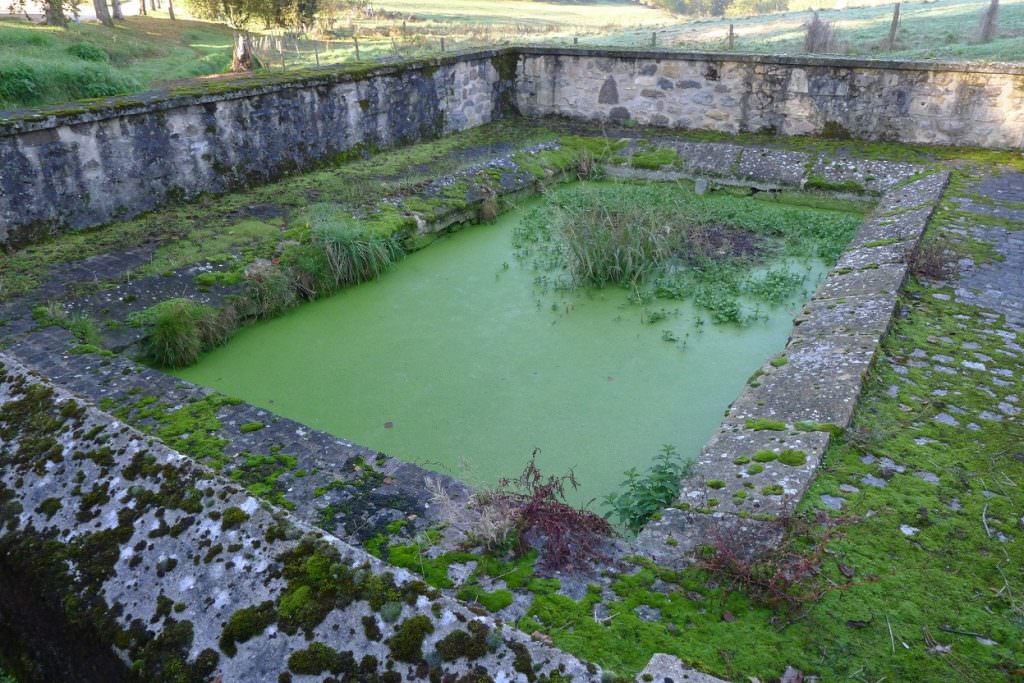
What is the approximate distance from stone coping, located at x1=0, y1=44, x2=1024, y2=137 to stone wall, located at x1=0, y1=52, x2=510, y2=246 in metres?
0.01

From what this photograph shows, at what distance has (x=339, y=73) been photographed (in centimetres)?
832

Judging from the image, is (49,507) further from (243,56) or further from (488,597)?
(243,56)

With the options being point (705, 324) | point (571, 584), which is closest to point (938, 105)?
point (705, 324)

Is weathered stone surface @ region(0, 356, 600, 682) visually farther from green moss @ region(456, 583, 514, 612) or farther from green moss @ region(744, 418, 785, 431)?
→ green moss @ region(744, 418, 785, 431)

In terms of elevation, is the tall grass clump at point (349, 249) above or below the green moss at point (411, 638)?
below

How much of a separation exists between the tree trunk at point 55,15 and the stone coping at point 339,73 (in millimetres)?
10748

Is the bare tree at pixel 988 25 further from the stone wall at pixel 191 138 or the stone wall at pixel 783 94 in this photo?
the stone wall at pixel 191 138

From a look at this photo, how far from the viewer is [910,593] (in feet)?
8.53

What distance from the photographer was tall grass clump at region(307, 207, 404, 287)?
250 inches

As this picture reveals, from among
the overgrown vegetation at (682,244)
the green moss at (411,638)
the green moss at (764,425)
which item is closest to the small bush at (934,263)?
the overgrown vegetation at (682,244)

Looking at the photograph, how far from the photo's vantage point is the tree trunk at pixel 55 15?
15.5m

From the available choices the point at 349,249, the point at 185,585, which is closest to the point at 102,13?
the point at 349,249

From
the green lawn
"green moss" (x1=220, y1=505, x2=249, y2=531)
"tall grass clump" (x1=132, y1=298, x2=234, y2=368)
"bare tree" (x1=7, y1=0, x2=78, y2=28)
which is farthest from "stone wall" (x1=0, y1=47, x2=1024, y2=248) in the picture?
"bare tree" (x1=7, y1=0, x2=78, y2=28)

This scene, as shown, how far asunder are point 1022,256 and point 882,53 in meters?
11.6
